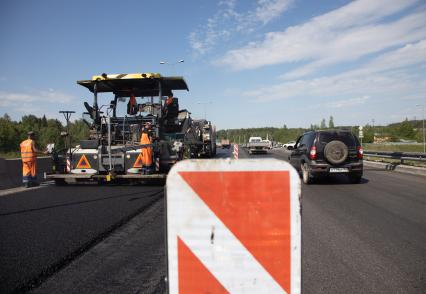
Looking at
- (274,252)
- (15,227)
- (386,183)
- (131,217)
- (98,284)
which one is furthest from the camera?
(386,183)

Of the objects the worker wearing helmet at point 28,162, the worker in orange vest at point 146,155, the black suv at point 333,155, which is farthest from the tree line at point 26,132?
the black suv at point 333,155

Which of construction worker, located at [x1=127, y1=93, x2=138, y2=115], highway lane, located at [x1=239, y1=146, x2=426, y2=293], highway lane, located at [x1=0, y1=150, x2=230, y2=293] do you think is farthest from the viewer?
construction worker, located at [x1=127, y1=93, x2=138, y2=115]

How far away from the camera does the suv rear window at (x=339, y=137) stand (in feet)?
36.1

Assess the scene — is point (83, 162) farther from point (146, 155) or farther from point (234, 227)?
point (234, 227)

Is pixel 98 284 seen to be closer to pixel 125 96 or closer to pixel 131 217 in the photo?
pixel 131 217

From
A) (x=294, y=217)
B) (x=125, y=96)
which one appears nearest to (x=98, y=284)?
(x=294, y=217)

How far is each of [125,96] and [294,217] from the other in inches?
421

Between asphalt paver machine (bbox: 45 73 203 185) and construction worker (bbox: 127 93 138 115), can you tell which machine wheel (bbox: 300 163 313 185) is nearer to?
asphalt paver machine (bbox: 45 73 203 185)

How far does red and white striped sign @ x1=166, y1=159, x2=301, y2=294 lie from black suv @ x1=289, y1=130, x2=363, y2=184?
946 cm

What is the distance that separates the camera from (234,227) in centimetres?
181

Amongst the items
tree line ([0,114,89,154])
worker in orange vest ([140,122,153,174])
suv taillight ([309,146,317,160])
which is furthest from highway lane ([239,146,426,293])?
tree line ([0,114,89,154])

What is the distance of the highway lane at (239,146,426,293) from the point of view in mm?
3439

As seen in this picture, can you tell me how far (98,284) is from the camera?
11.3 ft

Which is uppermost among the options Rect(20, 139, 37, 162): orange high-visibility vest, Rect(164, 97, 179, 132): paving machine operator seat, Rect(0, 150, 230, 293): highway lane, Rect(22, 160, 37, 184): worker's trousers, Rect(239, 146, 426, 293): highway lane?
Rect(164, 97, 179, 132): paving machine operator seat
